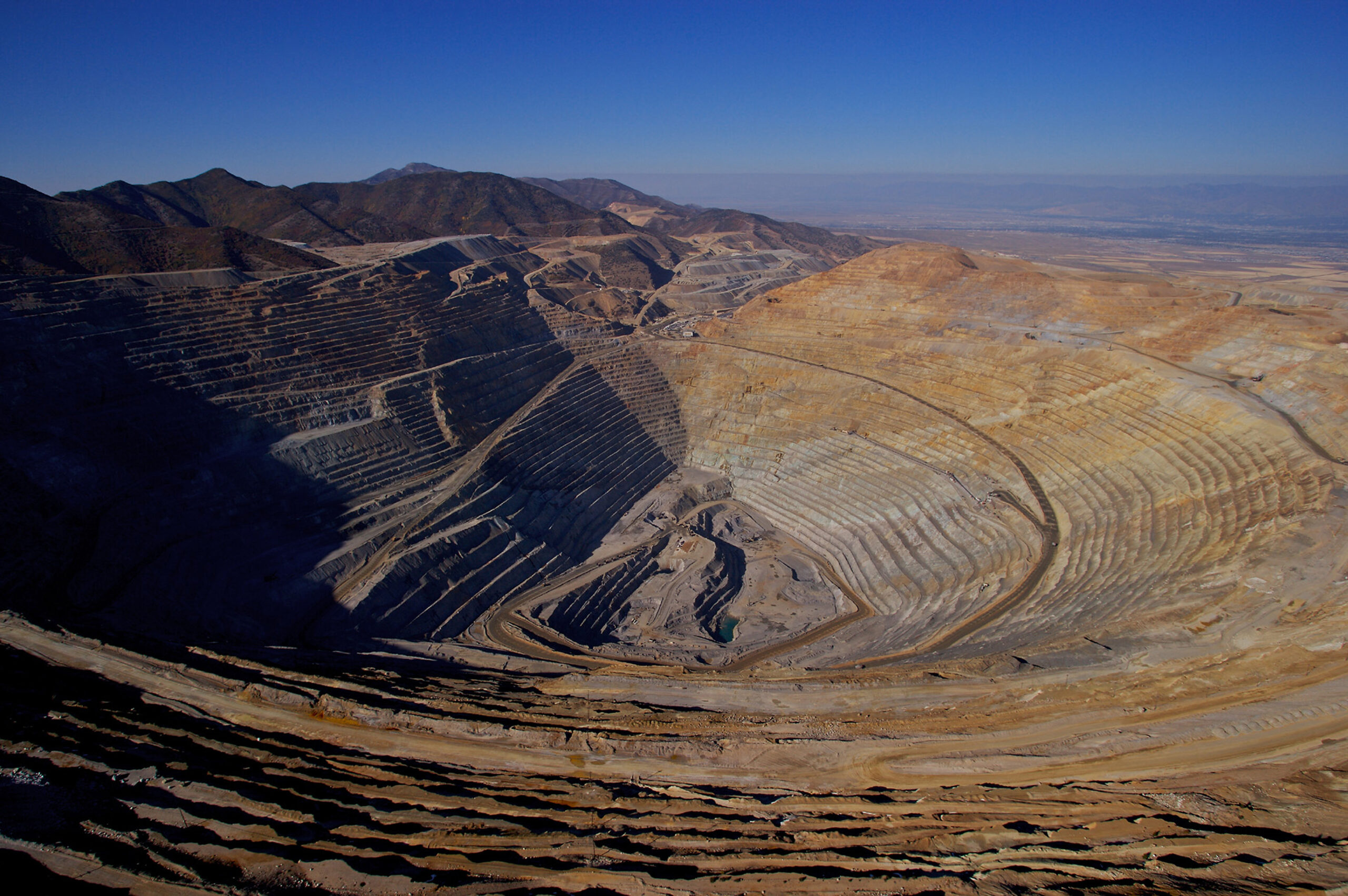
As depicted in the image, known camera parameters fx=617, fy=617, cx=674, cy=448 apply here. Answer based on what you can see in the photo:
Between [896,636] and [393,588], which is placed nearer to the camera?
[896,636]

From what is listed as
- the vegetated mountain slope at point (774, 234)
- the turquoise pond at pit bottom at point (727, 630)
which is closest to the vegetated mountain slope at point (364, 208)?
the vegetated mountain slope at point (774, 234)

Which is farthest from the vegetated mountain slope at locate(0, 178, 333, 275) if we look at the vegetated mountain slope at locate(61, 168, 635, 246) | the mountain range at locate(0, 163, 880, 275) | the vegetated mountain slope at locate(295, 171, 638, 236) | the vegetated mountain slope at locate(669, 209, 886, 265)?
the vegetated mountain slope at locate(669, 209, 886, 265)

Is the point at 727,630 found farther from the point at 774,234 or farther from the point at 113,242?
the point at 774,234

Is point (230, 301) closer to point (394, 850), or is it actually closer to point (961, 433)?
point (394, 850)

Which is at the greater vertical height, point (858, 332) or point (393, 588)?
point (858, 332)

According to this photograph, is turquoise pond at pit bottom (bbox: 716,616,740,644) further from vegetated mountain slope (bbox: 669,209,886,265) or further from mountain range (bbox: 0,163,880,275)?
vegetated mountain slope (bbox: 669,209,886,265)

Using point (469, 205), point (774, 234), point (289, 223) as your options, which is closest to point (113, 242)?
point (289, 223)

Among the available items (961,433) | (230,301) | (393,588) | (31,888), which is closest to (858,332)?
(961,433)
